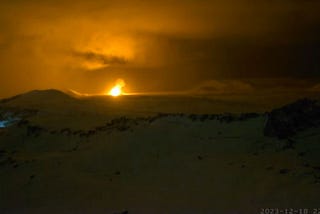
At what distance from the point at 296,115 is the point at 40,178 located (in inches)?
352

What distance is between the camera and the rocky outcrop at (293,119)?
58.1 ft

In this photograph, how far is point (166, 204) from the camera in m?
13.8

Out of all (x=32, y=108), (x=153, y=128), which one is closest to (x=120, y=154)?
(x=153, y=128)

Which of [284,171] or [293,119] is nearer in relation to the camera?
→ [284,171]

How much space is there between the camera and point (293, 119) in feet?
58.6

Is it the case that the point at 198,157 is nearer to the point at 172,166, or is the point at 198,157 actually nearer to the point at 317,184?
the point at 172,166

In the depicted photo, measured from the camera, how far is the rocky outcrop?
58.1 ft

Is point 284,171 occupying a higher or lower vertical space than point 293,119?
lower

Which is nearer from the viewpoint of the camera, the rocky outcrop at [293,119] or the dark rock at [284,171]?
the dark rock at [284,171]

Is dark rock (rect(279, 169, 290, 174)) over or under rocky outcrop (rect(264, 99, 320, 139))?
under

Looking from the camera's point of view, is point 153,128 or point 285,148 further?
point 153,128

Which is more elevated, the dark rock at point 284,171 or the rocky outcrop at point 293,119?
the rocky outcrop at point 293,119

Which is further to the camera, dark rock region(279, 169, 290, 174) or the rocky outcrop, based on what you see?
the rocky outcrop

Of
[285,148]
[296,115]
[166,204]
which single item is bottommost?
[166,204]
